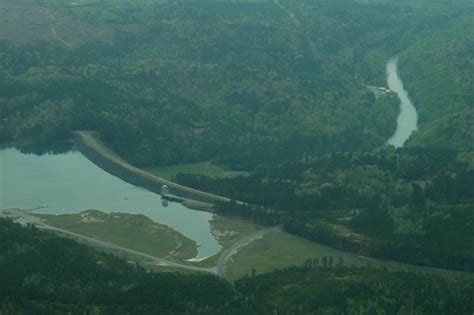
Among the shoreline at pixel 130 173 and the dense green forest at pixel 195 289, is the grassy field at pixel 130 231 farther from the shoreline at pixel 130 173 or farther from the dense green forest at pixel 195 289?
the dense green forest at pixel 195 289

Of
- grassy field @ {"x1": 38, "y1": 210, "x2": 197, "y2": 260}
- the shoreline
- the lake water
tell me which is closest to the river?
the shoreline

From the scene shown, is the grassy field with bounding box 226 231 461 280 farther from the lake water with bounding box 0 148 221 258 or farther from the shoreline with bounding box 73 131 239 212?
the shoreline with bounding box 73 131 239 212

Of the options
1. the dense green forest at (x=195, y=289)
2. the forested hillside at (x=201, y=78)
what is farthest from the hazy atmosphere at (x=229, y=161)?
the forested hillside at (x=201, y=78)

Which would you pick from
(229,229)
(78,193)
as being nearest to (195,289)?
(229,229)

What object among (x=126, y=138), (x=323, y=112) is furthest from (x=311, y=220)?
(x=323, y=112)

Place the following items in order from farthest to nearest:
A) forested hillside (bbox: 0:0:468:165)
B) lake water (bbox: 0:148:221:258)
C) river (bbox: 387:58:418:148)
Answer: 1. river (bbox: 387:58:418:148)
2. forested hillside (bbox: 0:0:468:165)
3. lake water (bbox: 0:148:221:258)

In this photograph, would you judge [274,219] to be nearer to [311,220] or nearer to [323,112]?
[311,220]
